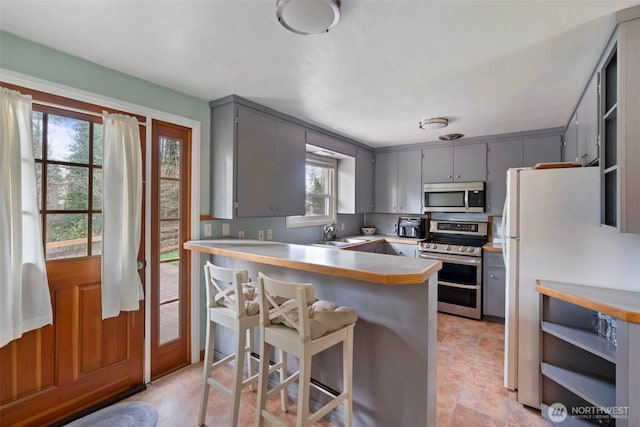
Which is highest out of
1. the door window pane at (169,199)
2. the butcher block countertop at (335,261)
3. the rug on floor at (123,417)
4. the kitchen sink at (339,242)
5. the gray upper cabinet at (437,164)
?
the gray upper cabinet at (437,164)

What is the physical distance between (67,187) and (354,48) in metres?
1.98

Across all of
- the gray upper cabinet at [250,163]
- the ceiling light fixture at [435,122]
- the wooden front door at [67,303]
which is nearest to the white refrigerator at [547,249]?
the ceiling light fixture at [435,122]

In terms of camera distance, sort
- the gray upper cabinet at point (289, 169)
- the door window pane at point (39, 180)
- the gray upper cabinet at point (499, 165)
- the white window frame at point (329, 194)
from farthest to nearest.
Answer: the white window frame at point (329, 194), the gray upper cabinet at point (499, 165), the gray upper cabinet at point (289, 169), the door window pane at point (39, 180)

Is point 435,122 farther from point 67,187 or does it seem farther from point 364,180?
point 67,187

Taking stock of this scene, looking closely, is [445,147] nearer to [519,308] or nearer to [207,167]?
[519,308]

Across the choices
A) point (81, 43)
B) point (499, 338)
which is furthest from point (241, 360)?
point (499, 338)

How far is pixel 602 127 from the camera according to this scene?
1.70 metres

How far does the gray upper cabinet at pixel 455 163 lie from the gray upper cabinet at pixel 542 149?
1.50ft

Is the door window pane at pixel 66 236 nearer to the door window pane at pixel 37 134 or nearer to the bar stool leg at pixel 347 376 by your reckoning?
the door window pane at pixel 37 134

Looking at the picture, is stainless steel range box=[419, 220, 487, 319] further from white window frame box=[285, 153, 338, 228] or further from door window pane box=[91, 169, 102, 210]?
door window pane box=[91, 169, 102, 210]

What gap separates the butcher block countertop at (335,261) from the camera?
1440 millimetres

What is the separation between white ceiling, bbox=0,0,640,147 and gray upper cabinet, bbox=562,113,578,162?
0.20 metres

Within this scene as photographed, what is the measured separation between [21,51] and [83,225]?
1.04 meters

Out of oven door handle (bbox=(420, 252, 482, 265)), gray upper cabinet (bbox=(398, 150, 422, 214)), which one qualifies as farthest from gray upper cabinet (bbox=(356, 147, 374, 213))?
oven door handle (bbox=(420, 252, 482, 265))
